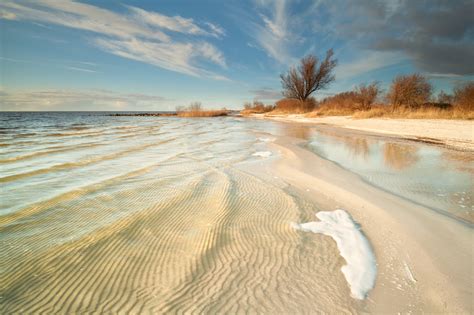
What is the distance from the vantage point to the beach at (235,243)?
1.57 meters

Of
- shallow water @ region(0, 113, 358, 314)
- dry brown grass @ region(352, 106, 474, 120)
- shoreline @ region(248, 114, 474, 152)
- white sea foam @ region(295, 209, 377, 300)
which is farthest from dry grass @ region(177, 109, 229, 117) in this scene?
white sea foam @ region(295, 209, 377, 300)

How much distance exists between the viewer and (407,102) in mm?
23172

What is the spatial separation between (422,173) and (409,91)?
23214 mm

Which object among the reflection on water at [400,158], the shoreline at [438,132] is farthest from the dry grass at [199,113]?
the reflection on water at [400,158]

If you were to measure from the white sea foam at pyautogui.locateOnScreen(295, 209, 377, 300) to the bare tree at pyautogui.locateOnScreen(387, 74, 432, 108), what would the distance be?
85.2 ft

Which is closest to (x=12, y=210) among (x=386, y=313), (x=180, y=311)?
(x=180, y=311)

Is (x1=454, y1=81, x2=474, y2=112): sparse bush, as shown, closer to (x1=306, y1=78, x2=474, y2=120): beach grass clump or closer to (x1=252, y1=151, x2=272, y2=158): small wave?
(x1=306, y1=78, x2=474, y2=120): beach grass clump

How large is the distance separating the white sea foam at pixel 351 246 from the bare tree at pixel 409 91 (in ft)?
85.2

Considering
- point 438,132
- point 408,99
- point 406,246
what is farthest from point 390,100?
point 406,246

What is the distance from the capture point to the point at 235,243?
226cm

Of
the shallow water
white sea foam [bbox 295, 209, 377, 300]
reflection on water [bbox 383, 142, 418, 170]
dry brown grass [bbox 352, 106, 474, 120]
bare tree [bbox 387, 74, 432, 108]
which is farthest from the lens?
bare tree [bbox 387, 74, 432, 108]

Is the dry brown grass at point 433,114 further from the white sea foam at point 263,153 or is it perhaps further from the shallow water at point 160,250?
the shallow water at point 160,250

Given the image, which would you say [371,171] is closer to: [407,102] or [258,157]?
[258,157]

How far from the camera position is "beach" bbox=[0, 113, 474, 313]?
61.9 inches
